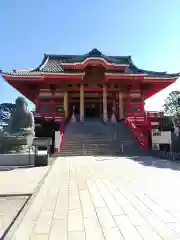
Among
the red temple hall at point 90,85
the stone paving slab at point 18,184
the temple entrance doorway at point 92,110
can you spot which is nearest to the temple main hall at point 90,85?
the red temple hall at point 90,85

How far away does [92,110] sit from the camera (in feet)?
89.2

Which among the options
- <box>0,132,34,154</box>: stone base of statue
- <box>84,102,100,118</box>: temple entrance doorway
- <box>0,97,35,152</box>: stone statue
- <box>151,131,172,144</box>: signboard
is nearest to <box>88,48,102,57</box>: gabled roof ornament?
<box>84,102,100,118</box>: temple entrance doorway

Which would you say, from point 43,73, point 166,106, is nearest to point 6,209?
point 43,73

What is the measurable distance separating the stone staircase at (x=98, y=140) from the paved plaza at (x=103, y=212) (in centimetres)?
876

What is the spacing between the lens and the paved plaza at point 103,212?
10.5 feet

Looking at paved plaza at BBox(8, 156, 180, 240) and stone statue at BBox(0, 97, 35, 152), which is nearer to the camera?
paved plaza at BBox(8, 156, 180, 240)

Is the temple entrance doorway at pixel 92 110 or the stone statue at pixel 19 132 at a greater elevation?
the temple entrance doorway at pixel 92 110

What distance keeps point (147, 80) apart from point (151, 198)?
20.2 meters

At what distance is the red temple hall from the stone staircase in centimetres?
283

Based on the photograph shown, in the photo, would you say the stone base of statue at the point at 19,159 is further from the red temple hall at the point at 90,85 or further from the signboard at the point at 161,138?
the red temple hall at the point at 90,85

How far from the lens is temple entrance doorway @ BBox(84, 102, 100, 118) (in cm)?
2689

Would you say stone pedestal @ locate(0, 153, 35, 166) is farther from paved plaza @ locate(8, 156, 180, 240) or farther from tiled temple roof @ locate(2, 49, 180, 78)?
tiled temple roof @ locate(2, 49, 180, 78)

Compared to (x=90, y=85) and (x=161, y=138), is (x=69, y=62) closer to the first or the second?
(x=90, y=85)

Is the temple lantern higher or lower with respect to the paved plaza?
higher
